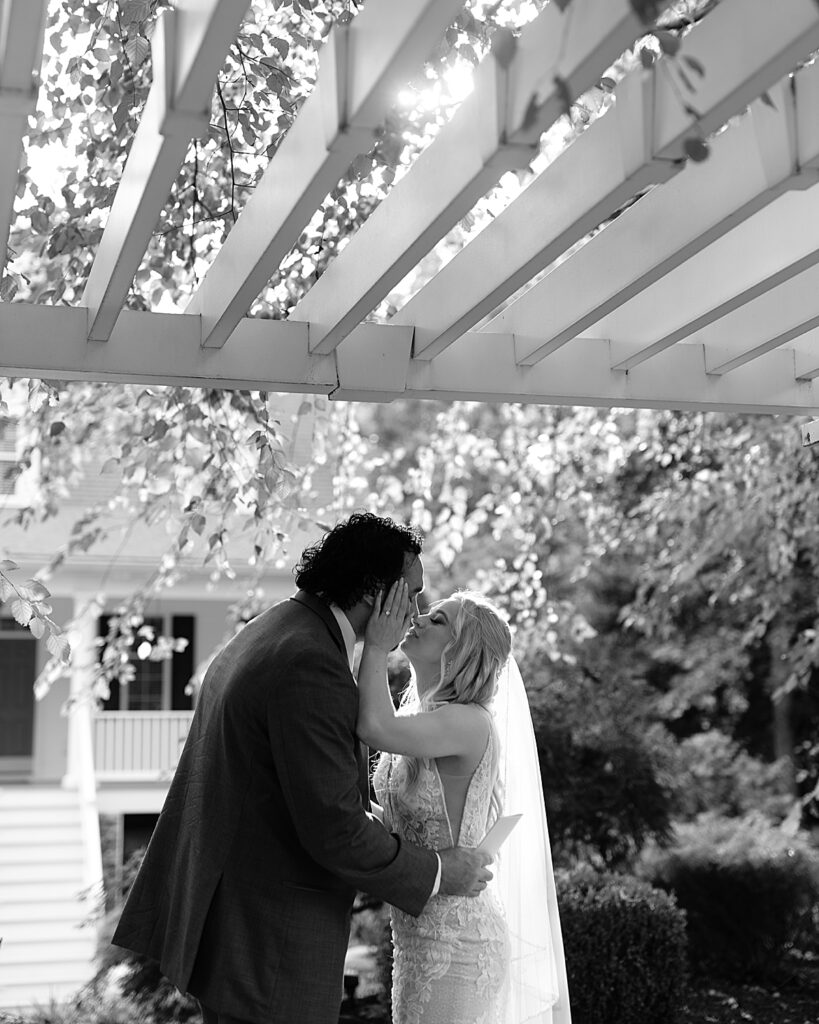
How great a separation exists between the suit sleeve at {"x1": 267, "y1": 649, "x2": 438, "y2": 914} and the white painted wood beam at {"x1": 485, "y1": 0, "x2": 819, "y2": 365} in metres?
1.13

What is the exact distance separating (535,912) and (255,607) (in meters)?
5.01

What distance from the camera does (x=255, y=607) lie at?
898cm

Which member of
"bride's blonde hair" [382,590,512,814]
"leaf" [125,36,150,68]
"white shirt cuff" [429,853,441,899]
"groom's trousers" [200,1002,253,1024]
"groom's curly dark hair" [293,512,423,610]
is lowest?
"groom's trousers" [200,1002,253,1024]

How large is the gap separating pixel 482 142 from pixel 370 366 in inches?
50.7

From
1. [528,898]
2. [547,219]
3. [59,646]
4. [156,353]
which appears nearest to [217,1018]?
[528,898]

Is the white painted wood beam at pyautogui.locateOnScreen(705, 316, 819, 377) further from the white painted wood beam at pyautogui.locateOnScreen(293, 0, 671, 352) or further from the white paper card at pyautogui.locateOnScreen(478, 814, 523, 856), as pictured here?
the white paper card at pyautogui.locateOnScreen(478, 814, 523, 856)

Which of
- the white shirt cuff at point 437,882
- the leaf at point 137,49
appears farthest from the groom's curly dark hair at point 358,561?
the leaf at point 137,49

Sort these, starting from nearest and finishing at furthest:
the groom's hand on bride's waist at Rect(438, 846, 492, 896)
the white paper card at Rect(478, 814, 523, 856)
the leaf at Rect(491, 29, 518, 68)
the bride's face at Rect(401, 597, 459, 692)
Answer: the leaf at Rect(491, 29, 518, 68)
the groom's hand on bride's waist at Rect(438, 846, 492, 896)
the white paper card at Rect(478, 814, 523, 856)
the bride's face at Rect(401, 597, 459, 692)

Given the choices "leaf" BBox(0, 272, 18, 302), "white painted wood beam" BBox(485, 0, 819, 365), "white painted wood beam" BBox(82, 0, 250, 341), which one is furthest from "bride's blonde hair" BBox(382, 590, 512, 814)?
"leaf" BBox(0, 272, 18, 302)

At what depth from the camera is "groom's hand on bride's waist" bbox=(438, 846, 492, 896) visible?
3617 millimetres

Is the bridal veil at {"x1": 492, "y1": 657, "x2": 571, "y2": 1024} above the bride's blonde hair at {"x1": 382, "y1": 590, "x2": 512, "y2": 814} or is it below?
below

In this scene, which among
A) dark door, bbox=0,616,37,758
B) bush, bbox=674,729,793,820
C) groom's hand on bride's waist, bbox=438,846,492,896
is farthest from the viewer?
dark door, bbox=0,616,37,758

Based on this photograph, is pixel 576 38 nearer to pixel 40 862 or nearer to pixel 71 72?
pixel 71 72

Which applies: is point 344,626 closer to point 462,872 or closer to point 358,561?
point 358,561
